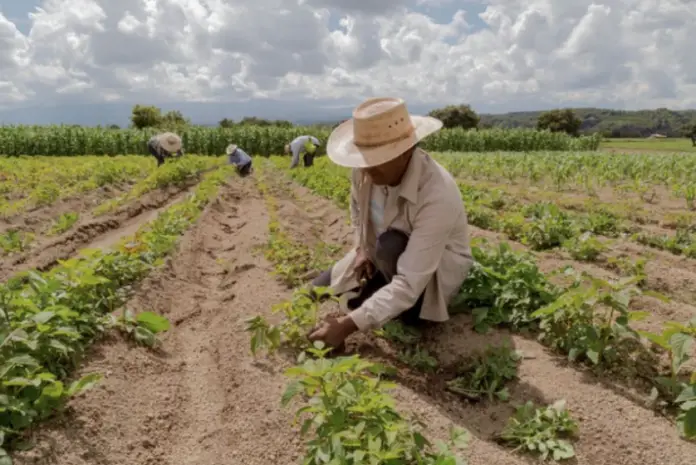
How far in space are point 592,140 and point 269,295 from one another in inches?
1397

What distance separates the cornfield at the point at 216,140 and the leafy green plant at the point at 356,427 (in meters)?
26.2

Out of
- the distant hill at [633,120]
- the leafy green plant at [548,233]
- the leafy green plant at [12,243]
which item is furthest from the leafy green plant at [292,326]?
the distant hill at [633,120]

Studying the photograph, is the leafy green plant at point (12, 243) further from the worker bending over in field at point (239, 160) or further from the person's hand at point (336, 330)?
the worker bending over in field at point (239, 160)

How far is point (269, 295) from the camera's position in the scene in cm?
444

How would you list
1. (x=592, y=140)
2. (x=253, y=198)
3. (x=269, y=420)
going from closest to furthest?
(x=269, y=420), (x=253, y=198), (x=592, y=140)

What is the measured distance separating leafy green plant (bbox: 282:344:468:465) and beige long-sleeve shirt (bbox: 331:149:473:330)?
2.76 ft

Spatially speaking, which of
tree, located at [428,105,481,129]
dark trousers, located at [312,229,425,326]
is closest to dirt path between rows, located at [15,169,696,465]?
dark trousers, located at [312,229,425,326]

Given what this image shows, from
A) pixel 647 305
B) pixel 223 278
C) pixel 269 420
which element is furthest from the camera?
pixel 223 278

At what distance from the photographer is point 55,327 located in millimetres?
2787

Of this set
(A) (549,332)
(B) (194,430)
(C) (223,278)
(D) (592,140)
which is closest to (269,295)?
(C) (223,278)

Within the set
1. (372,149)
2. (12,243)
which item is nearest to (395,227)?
(372,149)

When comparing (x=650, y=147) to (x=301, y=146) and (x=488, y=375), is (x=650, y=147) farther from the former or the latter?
(x=488, y=375)

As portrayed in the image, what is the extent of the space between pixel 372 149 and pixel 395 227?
63 cm

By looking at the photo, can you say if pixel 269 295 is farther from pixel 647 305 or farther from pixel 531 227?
pixel 531 227
